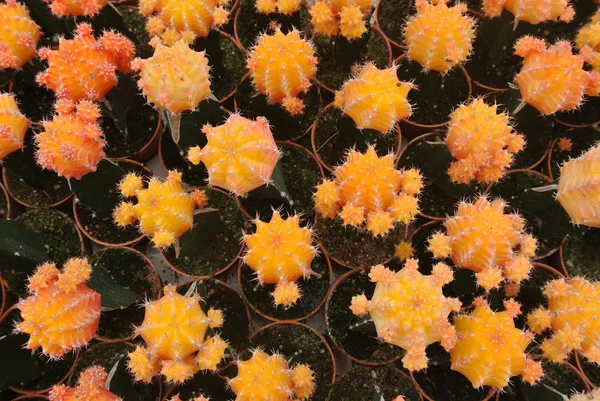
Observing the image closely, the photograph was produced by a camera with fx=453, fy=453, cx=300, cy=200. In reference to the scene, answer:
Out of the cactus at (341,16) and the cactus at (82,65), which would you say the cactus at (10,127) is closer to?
the cactus at (82,65)

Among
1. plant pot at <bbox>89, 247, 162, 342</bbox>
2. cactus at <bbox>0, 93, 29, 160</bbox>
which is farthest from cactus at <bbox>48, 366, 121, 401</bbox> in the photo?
cactus at <bbox>0, 93, 29, 160</bbox>

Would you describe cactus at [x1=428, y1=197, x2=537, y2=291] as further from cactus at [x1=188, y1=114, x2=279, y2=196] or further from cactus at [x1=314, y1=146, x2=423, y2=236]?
cactus at [x1=188, y1=114, x2=279, y2=196]

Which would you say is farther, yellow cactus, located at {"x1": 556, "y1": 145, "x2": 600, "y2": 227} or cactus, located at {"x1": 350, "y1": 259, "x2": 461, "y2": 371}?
yellow cactus, located at {"x1": 556, "y1": 145, "x2": 600, "y2": 227}

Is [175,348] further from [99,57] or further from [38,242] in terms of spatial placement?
[99,57]

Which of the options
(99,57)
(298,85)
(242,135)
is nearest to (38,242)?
(99,57)

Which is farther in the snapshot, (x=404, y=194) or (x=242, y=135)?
(x=404, y=194)

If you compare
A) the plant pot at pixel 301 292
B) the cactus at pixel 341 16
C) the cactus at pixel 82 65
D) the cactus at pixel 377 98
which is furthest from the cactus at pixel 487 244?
the cactus at pixel 82 65

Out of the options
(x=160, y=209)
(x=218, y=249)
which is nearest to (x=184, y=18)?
(x=160, y=209)
